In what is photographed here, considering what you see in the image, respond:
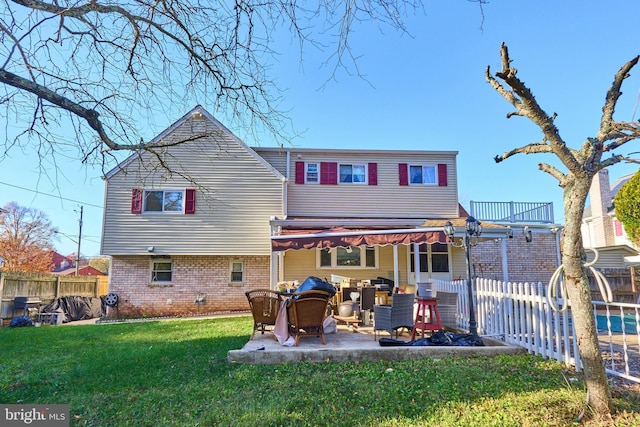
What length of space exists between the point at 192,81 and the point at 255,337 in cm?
477

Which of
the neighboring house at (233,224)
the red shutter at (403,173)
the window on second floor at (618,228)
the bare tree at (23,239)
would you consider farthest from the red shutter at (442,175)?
the bare tree at (23,239)

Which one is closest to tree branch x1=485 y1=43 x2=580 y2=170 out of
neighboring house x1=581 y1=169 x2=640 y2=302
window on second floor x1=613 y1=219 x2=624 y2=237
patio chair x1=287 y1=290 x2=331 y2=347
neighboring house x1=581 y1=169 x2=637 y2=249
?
patio chair x1=287 y1=290 x2=331 y2=347

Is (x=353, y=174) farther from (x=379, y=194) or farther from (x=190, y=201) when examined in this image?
(x=190, y=201)

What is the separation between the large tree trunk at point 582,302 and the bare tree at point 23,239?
34.3 meters

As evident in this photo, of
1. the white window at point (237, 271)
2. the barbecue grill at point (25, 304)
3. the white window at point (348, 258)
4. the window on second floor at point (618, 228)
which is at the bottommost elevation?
the barbecue grill at point (25, 304)

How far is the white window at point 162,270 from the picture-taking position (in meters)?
15.0

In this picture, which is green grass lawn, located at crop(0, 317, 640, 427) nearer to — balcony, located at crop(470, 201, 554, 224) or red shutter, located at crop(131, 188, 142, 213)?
red shutter, located at crop(131, 188, 142, 213)

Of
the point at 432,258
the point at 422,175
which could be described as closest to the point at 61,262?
the point at 422,175

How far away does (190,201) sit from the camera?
48.6ft

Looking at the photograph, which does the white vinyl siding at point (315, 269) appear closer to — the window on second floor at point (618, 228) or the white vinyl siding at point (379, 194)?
the white vinyl siding at point (379, 194)

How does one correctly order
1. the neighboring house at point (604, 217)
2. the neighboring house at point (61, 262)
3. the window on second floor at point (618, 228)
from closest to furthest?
1. the window on second floor at point (618, 228)
2. the neighboring house at point (604, 217)
3. the neighboring house at point (61, 262)

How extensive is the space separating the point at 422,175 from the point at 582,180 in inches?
512

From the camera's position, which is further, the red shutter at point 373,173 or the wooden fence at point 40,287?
the red shutter at point 373,173

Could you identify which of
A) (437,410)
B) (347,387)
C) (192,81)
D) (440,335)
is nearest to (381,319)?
(440,335)
